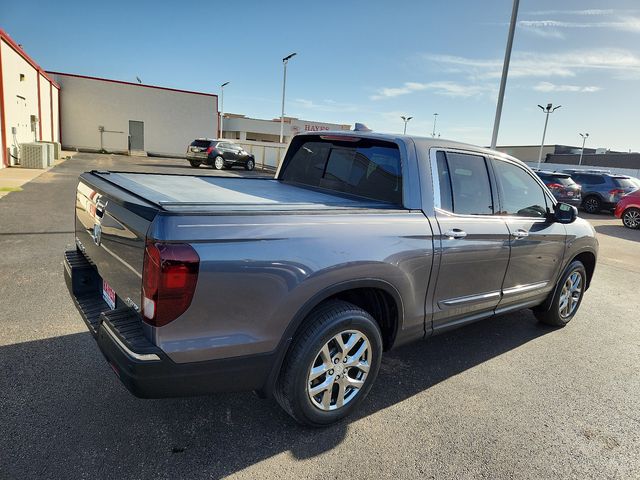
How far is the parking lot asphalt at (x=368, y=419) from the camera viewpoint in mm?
2498

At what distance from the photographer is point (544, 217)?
4.28 metres

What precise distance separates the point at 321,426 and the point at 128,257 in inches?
61.4

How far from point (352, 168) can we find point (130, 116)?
36248mm

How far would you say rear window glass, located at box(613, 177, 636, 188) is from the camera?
56.4 ft

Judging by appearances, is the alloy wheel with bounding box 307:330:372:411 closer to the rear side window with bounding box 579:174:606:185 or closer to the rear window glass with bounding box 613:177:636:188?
the rear side window with bounding box 579:174:606:185

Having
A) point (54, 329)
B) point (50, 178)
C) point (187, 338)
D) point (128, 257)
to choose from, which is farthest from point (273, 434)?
point (50, 178)

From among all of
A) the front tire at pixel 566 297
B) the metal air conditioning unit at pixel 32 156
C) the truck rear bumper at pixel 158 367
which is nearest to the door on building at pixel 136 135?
the metal air conditioning unit at pixel 32 156

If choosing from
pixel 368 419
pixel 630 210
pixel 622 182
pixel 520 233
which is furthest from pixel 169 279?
pixel 622 182

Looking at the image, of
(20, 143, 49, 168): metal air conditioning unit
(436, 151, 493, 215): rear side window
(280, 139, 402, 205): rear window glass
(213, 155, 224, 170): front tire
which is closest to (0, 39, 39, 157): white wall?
(20, 143, 49, 168): metal air conditioning unit

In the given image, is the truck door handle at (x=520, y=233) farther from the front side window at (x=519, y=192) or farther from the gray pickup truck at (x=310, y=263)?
the front side window at (x=519, y=192)

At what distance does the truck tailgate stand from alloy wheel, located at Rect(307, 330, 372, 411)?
3.71 ft

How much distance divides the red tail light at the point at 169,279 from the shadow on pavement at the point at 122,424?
2.97 ft

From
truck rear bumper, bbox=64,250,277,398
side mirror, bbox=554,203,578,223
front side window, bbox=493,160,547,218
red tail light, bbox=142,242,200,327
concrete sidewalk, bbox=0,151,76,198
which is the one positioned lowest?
concrete sidewalk, bbox=0,151,76,198

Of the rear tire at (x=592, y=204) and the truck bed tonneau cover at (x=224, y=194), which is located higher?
the truck bed tonneau cover at (x=224, y=194)
